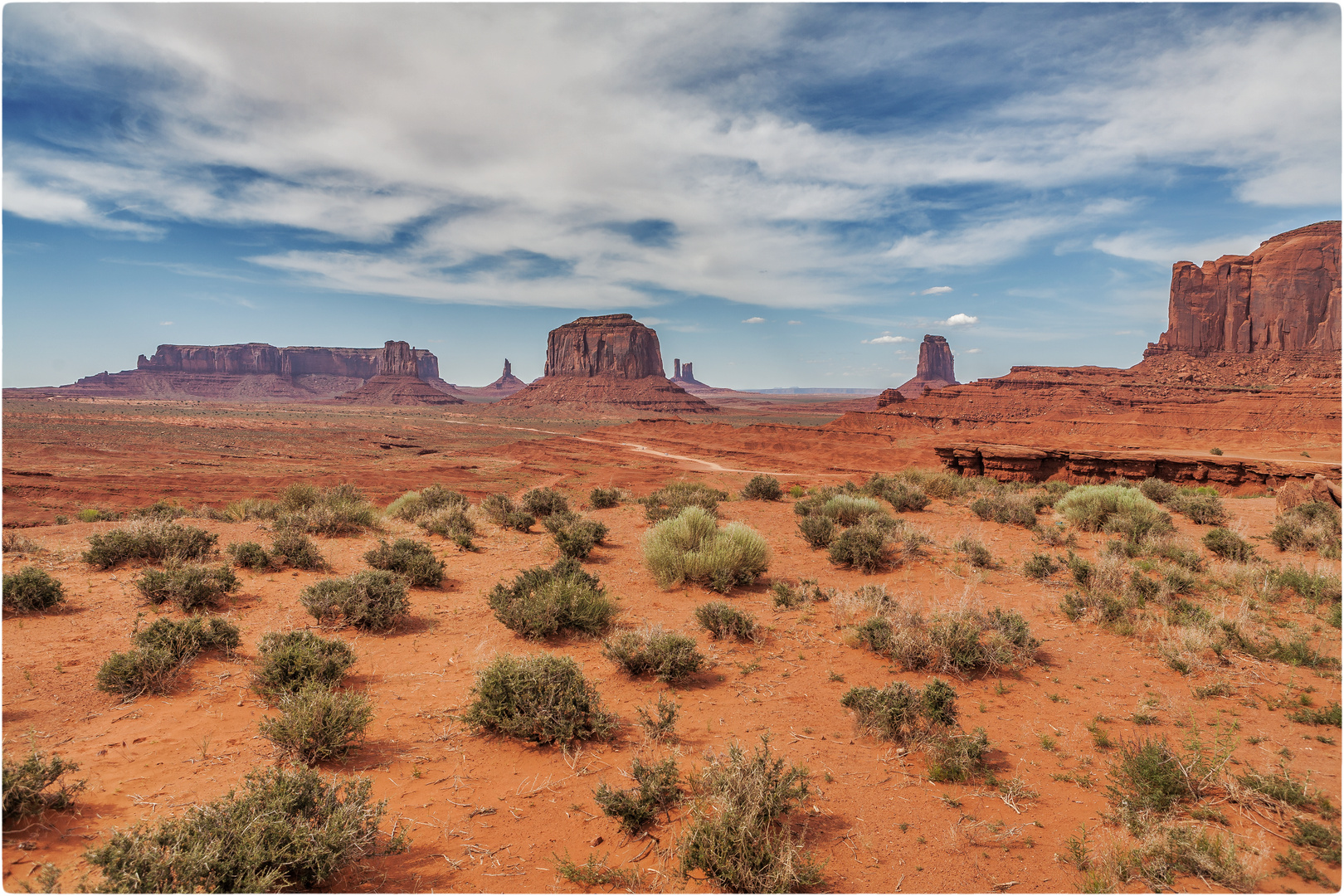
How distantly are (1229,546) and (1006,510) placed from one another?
3640 mm

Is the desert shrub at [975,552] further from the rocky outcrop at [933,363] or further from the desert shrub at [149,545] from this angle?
the rocky outcrop at [933,363]

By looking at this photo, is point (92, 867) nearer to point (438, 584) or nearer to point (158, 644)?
point (158, 644)

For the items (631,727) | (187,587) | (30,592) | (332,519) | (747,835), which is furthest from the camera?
(332,519)

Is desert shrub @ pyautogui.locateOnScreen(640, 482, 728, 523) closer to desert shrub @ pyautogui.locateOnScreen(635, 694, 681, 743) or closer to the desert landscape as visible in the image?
the desert landscape

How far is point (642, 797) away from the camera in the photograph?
3.60 meters

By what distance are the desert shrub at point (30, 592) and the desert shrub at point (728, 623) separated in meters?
8.16

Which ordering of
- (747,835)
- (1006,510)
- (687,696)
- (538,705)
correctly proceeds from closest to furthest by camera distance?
(747,835), (538,705), (687,696), (1006,510)

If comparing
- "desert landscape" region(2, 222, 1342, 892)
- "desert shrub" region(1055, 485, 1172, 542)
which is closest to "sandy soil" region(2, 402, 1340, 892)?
"desert landscape" region(2, 222, 1342, 892)

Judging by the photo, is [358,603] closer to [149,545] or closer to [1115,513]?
[149,545]

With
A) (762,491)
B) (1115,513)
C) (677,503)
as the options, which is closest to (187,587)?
(677,503)

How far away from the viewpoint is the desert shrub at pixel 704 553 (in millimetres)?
8672

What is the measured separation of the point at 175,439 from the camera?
43.7 m

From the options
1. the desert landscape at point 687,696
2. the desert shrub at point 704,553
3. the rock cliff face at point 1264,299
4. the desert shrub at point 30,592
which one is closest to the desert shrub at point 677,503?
the desert landscape at point 687,696

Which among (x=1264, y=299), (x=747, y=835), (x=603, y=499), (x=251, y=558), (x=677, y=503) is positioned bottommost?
(x=747, y=835)
